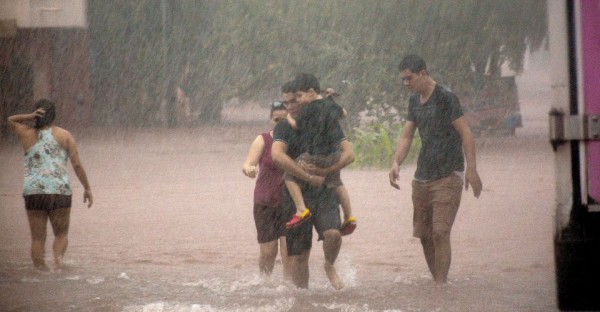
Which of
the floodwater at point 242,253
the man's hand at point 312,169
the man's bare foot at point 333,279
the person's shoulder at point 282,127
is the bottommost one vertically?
the floodwater at point 242,253

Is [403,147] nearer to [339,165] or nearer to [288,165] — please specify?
[339,165]

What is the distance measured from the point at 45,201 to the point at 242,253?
197cm

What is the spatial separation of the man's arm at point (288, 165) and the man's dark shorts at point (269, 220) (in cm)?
49

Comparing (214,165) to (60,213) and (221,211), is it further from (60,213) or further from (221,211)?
(60,213)

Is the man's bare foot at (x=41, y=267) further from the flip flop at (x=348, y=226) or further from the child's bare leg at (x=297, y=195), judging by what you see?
the flip flop at (x=348, y=226)

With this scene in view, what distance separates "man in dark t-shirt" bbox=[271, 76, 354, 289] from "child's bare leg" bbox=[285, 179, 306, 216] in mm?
66


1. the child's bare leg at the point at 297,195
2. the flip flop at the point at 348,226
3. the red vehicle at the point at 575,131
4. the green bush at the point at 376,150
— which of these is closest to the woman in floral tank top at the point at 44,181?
the child's bare leg at the point at 297,195

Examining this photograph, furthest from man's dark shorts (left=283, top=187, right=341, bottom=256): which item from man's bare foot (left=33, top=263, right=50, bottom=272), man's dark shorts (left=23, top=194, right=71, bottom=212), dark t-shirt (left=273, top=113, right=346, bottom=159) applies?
man's bare foot (left=33, top=263, right=50, bottom=272)

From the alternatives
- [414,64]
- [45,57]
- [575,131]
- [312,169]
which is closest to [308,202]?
[312,169]

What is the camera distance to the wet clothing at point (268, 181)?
7223 mm

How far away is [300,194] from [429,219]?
116 cm

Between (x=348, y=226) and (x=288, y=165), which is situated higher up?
(x=288, y=165)

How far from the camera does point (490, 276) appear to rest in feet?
25.6

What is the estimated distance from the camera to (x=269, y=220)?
23.7ft
